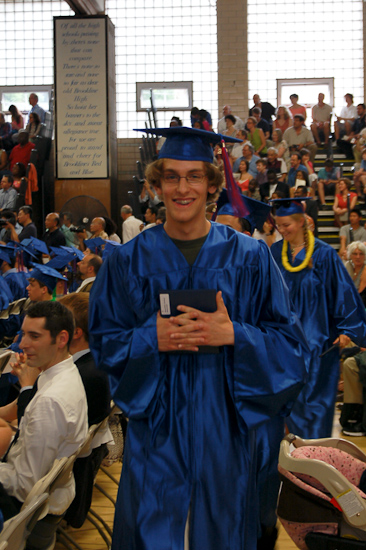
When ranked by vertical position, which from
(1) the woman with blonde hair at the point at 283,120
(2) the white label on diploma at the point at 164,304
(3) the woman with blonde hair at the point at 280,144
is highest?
(1) the woman with blonde hair at the point at 283,120

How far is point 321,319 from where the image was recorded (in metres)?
4.27

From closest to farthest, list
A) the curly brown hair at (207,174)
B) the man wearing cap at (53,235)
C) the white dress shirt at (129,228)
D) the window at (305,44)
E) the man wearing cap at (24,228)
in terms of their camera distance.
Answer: the curly brown hair at (207,174) → the man wearing cap at (53,235) → the man wearing cap at (24,228) → the white dress shirt at (129,228) → the window at (305,44)

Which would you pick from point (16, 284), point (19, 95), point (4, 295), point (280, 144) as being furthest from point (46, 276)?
point (19, 95)

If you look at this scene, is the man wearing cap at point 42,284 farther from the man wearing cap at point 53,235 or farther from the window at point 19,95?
the window at point 19,95

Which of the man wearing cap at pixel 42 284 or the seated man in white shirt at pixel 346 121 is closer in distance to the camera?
the man wearing cap at pixel 42 284

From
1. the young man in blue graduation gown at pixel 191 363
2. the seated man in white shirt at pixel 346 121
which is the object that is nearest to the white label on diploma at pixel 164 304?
the young man in blue graduation gown at pixel 191 363

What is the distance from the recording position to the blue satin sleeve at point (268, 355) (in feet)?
6.58

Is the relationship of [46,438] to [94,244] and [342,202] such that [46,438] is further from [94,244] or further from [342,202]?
[342,202]

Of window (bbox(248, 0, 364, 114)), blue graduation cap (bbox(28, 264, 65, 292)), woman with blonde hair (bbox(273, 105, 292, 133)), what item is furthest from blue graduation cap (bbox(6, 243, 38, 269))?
window (bbox(248, 0, 364, 114))

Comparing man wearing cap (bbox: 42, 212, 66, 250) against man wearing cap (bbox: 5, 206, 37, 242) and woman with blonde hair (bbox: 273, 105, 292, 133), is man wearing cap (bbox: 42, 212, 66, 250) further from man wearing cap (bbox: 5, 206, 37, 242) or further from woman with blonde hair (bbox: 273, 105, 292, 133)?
woman with blonde hair (bbox: 273, 105, 292, 133)

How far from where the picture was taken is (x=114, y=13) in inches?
760

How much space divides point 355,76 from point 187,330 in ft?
61.6

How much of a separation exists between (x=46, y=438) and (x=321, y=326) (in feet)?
7.17

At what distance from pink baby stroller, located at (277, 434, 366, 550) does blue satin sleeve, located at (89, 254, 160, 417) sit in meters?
0.93
